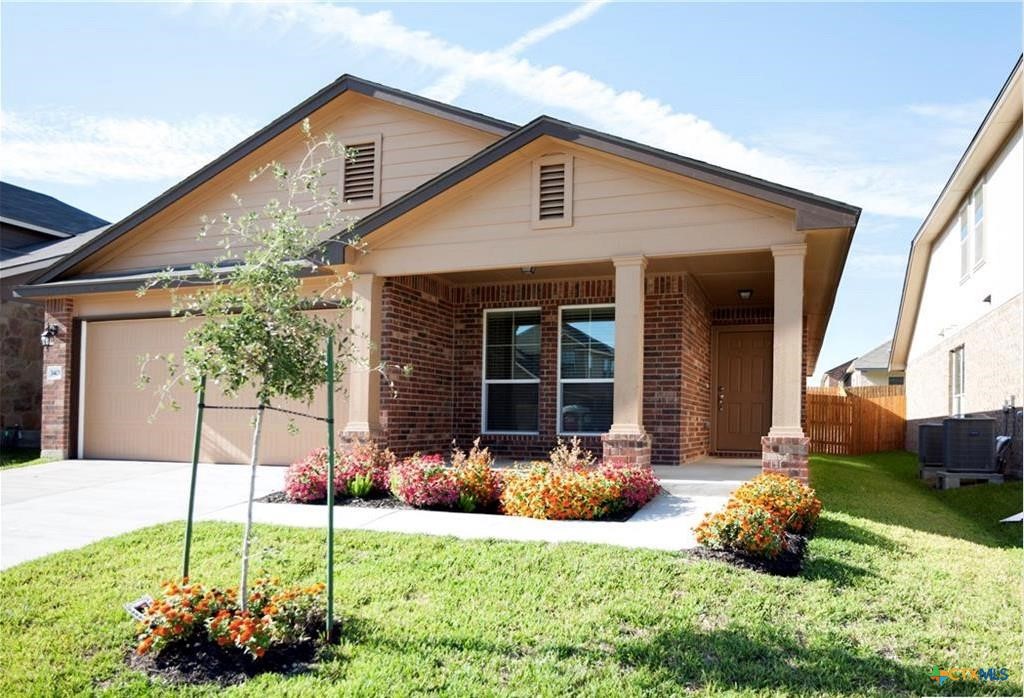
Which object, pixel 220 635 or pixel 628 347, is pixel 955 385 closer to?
pixel 628 347

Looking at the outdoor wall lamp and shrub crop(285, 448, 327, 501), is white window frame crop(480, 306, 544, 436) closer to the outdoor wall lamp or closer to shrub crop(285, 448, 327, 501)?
shrub crop(285, 448, 327, 501)

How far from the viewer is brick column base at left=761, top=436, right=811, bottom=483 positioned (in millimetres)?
8000

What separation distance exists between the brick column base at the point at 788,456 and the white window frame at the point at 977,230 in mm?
8325

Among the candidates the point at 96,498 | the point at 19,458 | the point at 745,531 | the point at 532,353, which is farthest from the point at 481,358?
the point at 19,458

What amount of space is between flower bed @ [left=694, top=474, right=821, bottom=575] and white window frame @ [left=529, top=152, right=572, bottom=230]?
13.0 feet

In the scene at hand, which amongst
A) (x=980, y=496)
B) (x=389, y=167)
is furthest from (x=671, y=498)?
(x=389, y=167)

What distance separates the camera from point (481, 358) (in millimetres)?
12445

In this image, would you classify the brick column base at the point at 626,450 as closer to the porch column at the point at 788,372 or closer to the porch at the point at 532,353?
the porch column at the point at 788,372

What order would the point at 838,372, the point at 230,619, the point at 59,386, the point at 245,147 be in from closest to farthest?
the point at 230,619
the point at 59,386
the point at 245,147
the point at 838,372

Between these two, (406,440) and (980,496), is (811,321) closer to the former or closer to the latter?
(980,496)

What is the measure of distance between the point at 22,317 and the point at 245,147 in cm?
683

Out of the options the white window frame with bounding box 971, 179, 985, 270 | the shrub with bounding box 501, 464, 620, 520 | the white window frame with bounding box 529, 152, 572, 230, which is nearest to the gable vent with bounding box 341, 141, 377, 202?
the white window frame with bounding box 529, 152, 572, 230

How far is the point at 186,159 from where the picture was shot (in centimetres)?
→ 1435

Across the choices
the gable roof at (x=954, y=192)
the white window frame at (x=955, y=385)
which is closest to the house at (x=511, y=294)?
the white window frame at (x=955, y=385)
